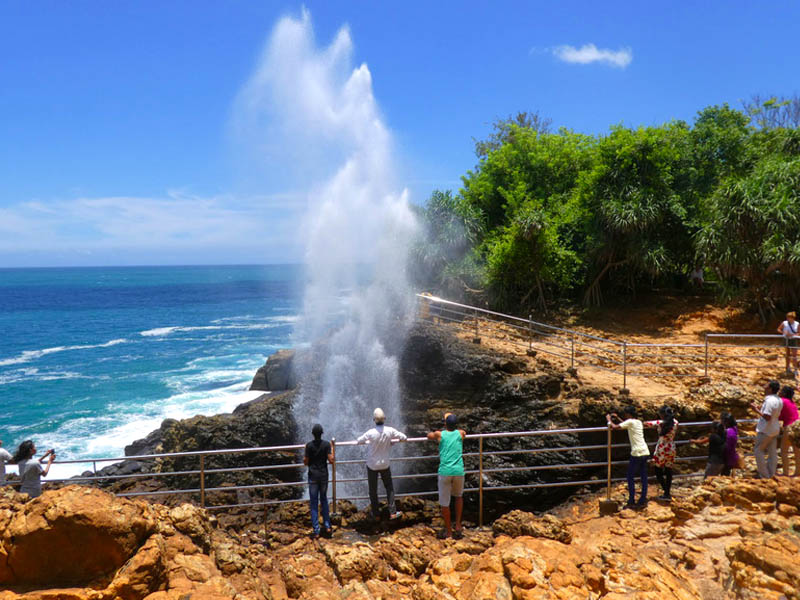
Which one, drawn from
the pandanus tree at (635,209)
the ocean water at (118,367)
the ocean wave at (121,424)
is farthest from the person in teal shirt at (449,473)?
the ocean water at (118,367)

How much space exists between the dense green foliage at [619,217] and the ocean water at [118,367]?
1267cm

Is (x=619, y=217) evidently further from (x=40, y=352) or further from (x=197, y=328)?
(x=197, y=328)

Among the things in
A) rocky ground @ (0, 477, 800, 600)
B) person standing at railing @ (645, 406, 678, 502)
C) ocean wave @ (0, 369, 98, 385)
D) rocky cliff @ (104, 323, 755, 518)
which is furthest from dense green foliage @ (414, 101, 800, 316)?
ocean wave @ (0, 369, 98, 385)

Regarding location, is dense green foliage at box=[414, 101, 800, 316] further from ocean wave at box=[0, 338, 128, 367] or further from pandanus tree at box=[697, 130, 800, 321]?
ocean wave at box=[0, 338, 128, 367]

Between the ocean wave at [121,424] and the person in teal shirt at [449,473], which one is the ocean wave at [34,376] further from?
the person in teal shirt at [449,473]

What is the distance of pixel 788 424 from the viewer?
705 centimetres

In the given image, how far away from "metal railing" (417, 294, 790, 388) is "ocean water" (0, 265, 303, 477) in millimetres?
12113

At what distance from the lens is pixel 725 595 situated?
4453 mm

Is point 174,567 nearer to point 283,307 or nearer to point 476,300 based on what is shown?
point 476,300

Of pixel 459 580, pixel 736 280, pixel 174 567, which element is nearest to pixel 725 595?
pixel 459 580

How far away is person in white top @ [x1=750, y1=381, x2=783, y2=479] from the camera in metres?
6.86

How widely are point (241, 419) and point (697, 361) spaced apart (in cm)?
1194

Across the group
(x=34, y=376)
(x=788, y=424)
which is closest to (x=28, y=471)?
(x=788, y=424)

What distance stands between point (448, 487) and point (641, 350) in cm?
1148
